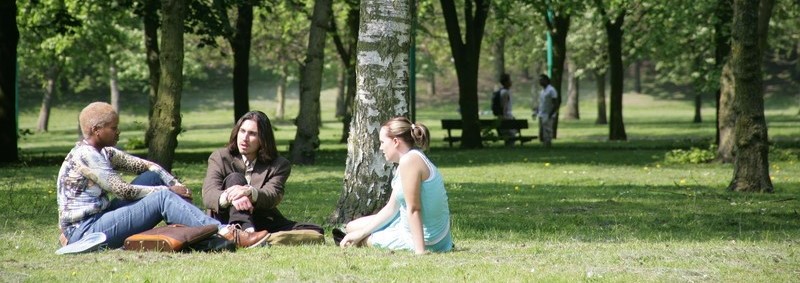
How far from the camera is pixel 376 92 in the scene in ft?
37.9

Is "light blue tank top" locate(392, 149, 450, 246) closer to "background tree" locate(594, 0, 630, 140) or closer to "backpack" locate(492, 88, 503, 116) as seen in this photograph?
"backpack" locate(492, 88, 503, 116)

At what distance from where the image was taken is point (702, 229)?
12.2m

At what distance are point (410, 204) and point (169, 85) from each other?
27.6ft

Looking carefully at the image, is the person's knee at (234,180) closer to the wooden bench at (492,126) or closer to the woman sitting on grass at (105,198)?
the woman sitting on grass at (105,198)

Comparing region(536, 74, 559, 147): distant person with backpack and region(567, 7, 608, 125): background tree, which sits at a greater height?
region(567, 7, 608, 125): background tree

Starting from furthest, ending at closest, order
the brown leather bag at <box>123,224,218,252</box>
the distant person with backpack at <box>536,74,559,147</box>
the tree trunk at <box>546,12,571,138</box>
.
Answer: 1. the tree trunk at <box>546,12,571,138</box>
2. the distant person with backpack at <box>536,74,559,147</box>
3. the brown leather bag at <box>123,224,218,252</box>

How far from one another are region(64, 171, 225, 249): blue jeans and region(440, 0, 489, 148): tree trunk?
73.3ft

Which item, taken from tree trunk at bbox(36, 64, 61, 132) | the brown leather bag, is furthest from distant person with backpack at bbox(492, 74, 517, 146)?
tree trunk at bbox(36, 64, 61, 132)

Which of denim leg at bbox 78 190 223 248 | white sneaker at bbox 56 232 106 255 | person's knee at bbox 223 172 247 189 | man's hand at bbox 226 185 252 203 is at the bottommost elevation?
white sneaker at bbox 56 232 106 255

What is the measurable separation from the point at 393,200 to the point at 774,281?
3.01 m

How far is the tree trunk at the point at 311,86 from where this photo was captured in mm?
22812

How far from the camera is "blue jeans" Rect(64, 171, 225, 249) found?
959 centimetres

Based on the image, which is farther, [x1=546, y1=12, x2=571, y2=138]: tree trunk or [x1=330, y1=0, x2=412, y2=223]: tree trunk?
[x1=546, y1=12, x2=571, y2=138]: tree trunk

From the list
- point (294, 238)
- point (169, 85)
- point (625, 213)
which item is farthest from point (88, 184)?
point (169, 85)
